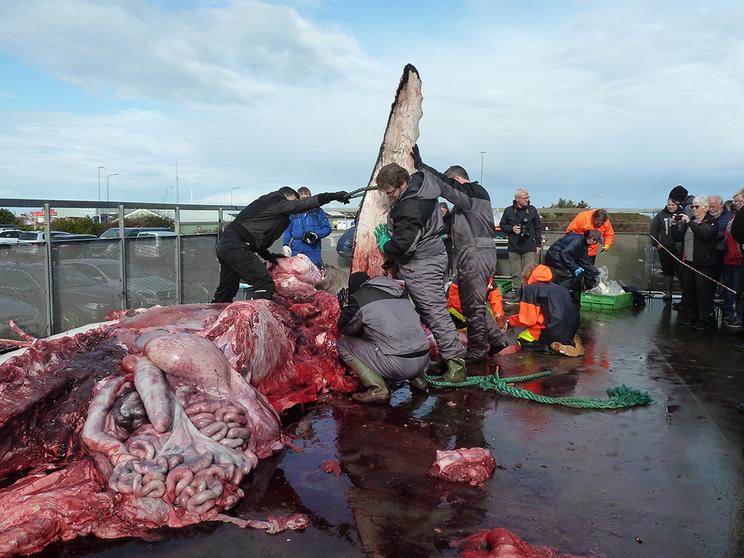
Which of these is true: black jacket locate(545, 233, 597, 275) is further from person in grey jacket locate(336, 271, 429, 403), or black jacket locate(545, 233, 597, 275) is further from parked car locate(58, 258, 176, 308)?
parked car locate(58, 258, 176, 308)

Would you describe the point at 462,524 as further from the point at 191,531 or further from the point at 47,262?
the point at 47,262

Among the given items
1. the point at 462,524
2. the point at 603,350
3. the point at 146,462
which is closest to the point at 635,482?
the point at 462,524

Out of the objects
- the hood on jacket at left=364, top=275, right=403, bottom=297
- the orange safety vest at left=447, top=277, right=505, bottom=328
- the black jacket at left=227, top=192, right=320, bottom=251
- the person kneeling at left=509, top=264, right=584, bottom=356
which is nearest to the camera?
the hood on jacket at left=364, top=275, right=403, bottom=297

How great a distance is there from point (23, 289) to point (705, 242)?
9.88m

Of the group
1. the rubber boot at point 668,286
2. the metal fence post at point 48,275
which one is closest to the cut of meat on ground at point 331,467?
the metal fence post at point 48,275

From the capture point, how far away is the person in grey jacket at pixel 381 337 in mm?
5695

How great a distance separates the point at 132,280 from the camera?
8328mm

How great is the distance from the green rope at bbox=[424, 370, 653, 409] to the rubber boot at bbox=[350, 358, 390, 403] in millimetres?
662

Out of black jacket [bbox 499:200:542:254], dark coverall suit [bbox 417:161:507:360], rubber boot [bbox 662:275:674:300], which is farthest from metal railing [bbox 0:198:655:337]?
rubber boot [bbox 662:275:674:300]

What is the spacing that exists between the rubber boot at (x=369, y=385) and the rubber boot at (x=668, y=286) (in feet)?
31.1

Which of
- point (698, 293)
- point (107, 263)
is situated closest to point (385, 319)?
point (107, 263)

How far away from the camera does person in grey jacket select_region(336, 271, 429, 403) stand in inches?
224

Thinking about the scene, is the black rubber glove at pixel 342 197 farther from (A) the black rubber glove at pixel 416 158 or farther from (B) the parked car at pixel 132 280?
(B) the parked car at pixel 132 280

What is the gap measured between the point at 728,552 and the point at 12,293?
6.43 meters
